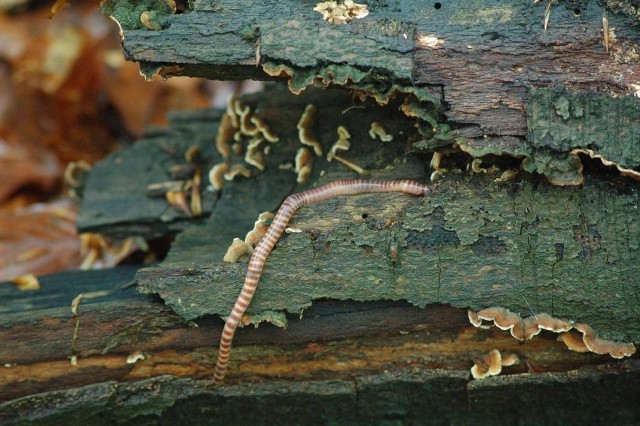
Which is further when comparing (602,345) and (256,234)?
(256,234)

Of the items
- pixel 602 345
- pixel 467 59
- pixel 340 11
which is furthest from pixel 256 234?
pixel 602 345

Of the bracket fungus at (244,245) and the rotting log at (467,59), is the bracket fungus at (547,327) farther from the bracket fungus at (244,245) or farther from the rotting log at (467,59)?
the bracket fungus at (244,245)

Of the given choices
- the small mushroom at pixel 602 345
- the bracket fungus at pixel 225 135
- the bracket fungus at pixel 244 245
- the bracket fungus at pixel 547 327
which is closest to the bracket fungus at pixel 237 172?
the bracket fungus at pixel 225 135

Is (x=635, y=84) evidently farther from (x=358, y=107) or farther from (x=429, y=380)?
(x=429, y=380)

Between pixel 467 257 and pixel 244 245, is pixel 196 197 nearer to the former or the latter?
pixel 244 245

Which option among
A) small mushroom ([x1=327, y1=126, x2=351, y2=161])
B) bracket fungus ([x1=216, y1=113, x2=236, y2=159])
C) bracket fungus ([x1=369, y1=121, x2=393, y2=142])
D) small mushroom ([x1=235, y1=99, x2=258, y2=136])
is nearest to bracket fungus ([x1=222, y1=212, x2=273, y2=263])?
small mushroom ([x1=327, y1=126, x2=351, y2=161])

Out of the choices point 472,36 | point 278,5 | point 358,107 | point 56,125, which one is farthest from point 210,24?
point 56,125
